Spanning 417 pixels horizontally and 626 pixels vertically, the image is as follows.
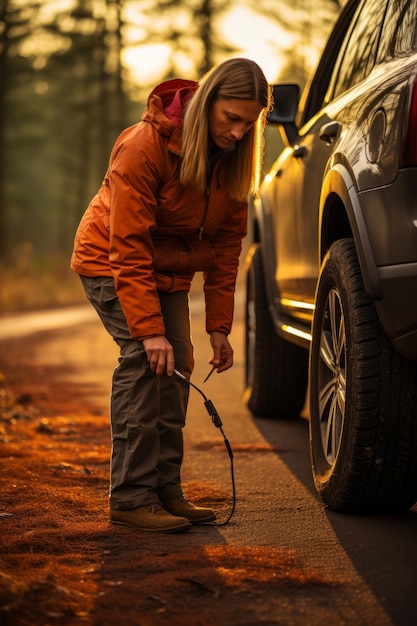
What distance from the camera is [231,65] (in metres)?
4.01

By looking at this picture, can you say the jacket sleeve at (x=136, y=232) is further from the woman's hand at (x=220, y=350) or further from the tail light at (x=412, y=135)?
the tail light at (x=412, y=135)

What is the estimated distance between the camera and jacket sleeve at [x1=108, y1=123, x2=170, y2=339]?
394 cm

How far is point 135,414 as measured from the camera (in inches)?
161

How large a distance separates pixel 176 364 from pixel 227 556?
101 centimetres

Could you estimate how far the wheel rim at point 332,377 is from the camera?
13.8 feet

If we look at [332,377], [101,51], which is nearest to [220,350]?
[332,377]

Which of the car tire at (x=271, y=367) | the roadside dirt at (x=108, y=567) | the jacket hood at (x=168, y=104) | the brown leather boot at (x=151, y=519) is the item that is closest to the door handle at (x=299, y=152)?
the jacket hood at (x=168, y=104)

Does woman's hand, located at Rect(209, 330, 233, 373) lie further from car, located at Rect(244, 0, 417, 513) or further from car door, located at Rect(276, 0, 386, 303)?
car door, located at Rect(276, 0, 386, 303)

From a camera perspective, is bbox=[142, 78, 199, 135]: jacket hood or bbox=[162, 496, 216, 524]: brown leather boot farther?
bbox=[162, 496, 216, 524]: brown leather boot

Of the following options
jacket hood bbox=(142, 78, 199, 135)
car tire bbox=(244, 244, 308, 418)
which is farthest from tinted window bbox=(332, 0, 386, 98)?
car tire bbox=(244, 244, 308, 418)

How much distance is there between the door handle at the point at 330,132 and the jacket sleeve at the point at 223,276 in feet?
1.45

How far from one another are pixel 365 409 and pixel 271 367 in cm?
281

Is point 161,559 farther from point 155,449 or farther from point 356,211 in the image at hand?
point 356,211

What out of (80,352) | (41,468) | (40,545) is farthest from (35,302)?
(40,545)
